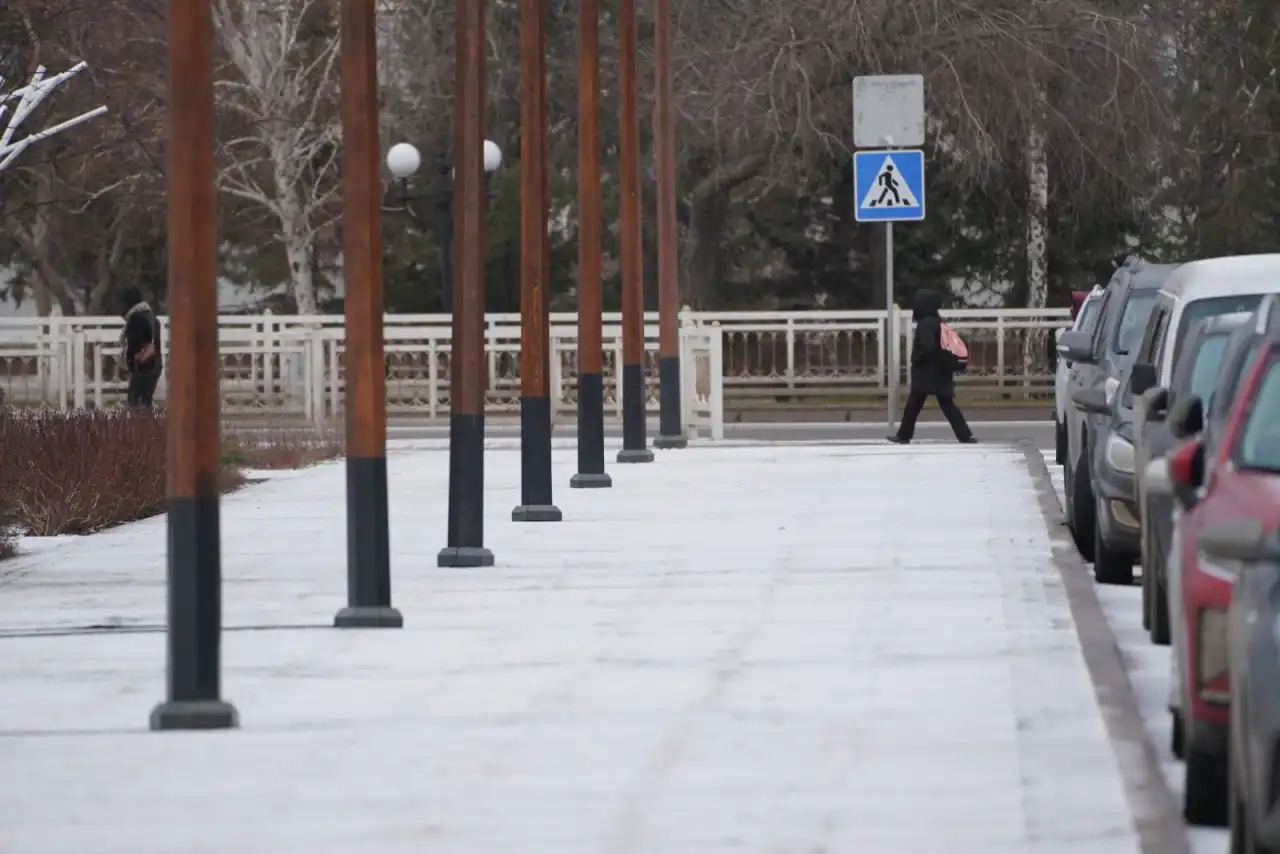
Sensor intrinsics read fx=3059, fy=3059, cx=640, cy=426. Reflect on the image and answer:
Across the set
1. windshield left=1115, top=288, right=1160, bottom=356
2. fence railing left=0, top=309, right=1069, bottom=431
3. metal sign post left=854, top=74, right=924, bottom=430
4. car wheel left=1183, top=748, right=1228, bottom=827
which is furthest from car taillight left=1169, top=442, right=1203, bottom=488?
fence railing left=0, top=309, right=1069, bottom=431

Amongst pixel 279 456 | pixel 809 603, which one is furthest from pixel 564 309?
pixel 809 603

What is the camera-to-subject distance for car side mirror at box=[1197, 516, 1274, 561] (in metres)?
7.08

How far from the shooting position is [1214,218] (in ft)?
185

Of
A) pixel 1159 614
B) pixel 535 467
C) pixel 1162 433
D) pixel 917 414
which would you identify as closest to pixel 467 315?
pixel 535 467

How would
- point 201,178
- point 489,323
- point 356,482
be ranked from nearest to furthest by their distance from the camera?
1. point 201,178
2. point 356,482
3. point 489,323

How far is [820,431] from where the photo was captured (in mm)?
34031

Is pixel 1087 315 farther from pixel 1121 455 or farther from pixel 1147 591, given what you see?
pixel 1147 591

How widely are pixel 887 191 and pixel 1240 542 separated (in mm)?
21881

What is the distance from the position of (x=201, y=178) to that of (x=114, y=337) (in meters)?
28.5

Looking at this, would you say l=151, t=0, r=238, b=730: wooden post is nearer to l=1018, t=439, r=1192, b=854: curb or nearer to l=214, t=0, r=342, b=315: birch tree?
l=1018, t=439, r=1192, b=854: curb

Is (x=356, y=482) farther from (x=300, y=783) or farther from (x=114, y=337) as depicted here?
(x=114, y=337)

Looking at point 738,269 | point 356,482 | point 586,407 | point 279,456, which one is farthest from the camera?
point 738,269

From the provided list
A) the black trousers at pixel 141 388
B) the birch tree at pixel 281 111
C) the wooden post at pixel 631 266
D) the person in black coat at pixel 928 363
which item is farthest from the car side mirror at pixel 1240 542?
the birch tree at pixel 281 111

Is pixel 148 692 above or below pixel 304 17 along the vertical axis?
below
